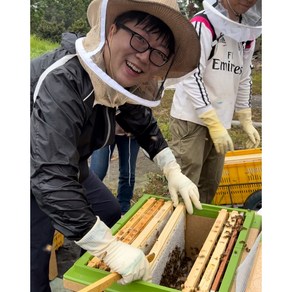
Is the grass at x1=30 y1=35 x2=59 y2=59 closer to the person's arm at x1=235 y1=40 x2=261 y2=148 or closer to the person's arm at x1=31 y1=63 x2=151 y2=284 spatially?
the person's arm at x1=31 y1=63 x2=151 y2=284

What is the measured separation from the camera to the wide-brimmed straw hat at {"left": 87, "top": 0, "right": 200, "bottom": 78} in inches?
52.0

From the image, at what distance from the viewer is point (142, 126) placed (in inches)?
77.3

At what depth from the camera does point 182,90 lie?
8.11ft

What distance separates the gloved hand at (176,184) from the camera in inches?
70.1

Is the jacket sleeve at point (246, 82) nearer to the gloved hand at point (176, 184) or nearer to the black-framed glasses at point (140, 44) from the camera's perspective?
the gloved hand at point (176, 184)

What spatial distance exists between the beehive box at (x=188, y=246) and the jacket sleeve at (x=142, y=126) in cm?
30

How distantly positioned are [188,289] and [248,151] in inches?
76.2

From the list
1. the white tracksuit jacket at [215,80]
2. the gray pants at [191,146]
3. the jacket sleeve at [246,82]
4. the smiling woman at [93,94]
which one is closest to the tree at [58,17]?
the smiling woman at [93,94]

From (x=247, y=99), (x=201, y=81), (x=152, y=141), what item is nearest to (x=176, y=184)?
(x=152, y=141)

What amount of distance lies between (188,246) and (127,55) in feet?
3.31

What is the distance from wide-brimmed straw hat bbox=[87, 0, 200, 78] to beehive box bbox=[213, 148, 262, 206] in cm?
147

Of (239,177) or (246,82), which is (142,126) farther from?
(239,177)
